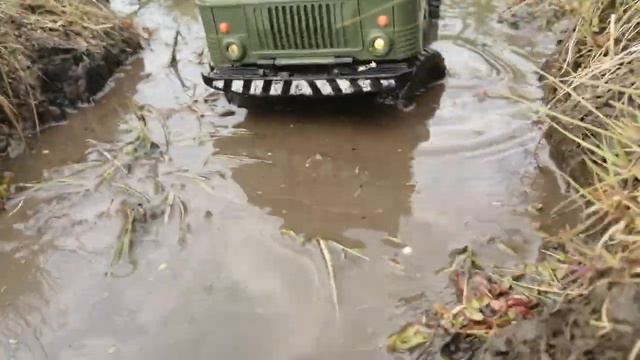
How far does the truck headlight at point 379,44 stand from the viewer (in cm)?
542

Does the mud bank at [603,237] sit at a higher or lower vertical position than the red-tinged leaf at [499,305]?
higher

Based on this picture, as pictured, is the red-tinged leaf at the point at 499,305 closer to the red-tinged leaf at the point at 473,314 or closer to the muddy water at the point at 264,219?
the red-tinged leaf at the point at 473,314

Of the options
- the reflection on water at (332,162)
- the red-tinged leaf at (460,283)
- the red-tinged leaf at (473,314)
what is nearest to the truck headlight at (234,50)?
the reflection on water at (332,162)

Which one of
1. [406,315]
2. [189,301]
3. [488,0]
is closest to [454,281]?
[406,315]

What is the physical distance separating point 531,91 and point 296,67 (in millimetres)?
2170

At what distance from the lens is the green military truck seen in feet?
17.7

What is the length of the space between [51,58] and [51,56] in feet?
0.10

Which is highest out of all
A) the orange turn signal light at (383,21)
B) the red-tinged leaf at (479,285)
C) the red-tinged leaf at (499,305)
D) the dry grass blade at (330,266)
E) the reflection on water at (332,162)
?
the orange turn signal light at (383,21)

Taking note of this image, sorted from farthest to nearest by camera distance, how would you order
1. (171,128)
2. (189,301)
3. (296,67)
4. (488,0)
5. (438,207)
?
1. (488,0)
2. (171,128)
3. (296,67)
4. (438,207)
5. (189,301)

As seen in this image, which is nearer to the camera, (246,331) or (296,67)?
(246,331)

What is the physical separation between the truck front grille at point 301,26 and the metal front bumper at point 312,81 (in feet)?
0.76

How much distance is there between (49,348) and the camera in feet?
12.2

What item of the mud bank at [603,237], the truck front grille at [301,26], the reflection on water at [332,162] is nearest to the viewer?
the mud bank at [603,237]

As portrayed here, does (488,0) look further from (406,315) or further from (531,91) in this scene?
(406,315)
